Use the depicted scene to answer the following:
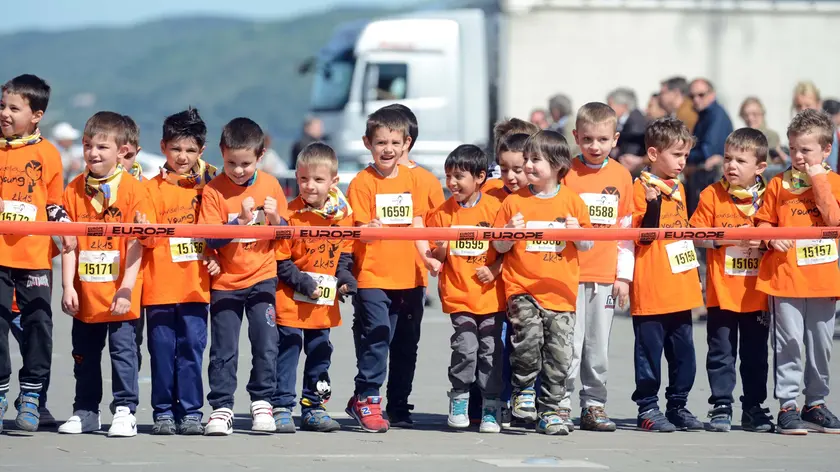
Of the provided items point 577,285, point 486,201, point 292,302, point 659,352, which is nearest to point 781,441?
point 659,352

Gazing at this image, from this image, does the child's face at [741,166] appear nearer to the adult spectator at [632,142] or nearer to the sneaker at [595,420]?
the sneaker at [595,420]

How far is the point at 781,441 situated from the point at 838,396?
1956 mm

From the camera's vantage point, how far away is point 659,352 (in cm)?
862

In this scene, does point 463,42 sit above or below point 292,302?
above

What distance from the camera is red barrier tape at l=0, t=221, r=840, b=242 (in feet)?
25.0

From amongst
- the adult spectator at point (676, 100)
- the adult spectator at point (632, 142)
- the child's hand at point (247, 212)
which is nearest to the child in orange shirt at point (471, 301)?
the child's hand at point (247, 212)

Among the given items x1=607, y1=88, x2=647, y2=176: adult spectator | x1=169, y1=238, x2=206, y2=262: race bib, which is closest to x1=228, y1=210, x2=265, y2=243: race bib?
x1=169, y1=238, x2=206, y2=262: race bib

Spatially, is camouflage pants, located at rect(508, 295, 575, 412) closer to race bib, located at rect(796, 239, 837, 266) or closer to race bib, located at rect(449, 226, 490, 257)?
race bib, located at rect(449, 226, 490, 257)

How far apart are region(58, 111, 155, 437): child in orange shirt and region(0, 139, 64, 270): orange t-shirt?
0.16m

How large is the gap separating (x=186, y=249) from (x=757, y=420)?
11.4 feet

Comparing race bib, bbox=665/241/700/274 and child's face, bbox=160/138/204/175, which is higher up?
child's face, bbox=160/138/204/175

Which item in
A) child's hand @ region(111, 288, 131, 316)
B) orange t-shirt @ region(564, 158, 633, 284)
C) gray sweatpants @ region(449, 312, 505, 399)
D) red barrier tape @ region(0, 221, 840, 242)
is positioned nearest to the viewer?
red barrier tape @ region(0, 221, 840, 242)

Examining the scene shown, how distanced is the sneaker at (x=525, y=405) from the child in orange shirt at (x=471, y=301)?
182 millimetres

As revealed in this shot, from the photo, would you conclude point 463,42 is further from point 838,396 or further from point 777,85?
point 838,396
